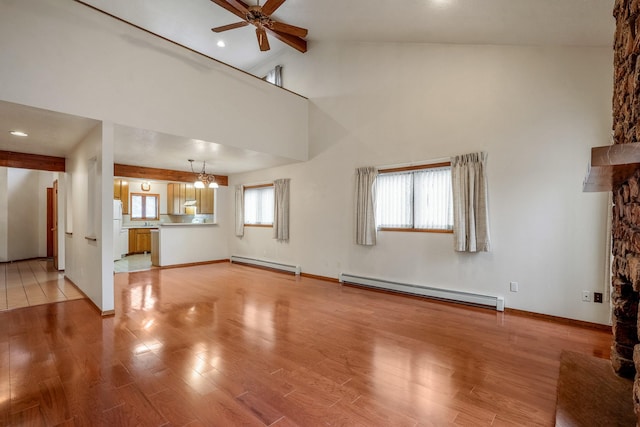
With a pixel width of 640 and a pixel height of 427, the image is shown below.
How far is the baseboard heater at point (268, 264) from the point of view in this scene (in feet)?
21.1

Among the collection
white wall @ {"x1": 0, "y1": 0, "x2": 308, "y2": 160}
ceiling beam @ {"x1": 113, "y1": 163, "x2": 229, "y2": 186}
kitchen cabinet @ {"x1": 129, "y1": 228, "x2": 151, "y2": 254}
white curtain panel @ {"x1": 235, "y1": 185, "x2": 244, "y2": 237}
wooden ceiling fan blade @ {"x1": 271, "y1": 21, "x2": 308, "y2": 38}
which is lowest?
kitchen cabinet @ {"x1": 129, "y1": 228, "x2": 151, "y2": 254}

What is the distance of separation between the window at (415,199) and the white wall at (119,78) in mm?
2368

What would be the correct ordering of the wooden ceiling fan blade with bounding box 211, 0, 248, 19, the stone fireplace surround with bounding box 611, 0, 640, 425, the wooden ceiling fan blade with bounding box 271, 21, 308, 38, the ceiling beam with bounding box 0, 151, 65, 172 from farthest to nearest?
the ceiling beam with bounding box 0, 151, 65, 172 → the wooden ceiling fan blade with bounding box 271, 21, 308, 38 → the wooden ceiling fan blade with bounding box 211, 0, 248, 19 → the stone fireplace surround with bounding box 611, 0, 640, 425

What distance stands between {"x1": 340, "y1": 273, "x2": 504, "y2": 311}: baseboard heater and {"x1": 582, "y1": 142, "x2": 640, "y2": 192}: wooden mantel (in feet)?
9.46

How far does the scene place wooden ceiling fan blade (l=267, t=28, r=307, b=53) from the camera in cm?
483

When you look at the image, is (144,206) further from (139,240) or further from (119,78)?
(119,78)

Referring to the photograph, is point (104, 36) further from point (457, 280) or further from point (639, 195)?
point (457, 280)

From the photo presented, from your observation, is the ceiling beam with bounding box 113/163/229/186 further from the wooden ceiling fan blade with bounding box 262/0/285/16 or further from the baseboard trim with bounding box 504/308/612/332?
the baseboard trim with bounding box 504/308/612/332

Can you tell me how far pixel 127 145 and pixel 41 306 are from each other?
8.56 feet

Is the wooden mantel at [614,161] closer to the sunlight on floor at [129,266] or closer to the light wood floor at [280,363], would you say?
the light wood floor at [280,363]

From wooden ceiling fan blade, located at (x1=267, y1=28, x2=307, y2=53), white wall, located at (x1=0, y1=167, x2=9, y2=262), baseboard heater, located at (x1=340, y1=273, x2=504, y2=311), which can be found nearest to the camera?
baseboard heater, located at (x1=340, y1=273, x2=504, y2=311)

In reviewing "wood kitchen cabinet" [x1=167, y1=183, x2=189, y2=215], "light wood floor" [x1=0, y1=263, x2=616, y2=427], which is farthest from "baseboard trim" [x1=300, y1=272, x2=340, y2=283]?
"wood kitchen cabinet" [x1=167, y1=183, x2=189, y2=215]

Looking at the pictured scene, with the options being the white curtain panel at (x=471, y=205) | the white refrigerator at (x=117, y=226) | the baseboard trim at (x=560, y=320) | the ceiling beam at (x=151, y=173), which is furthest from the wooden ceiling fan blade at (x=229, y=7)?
the white refrigerator at (x=117, y=226)

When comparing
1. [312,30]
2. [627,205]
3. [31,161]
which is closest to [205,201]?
[31,161]
